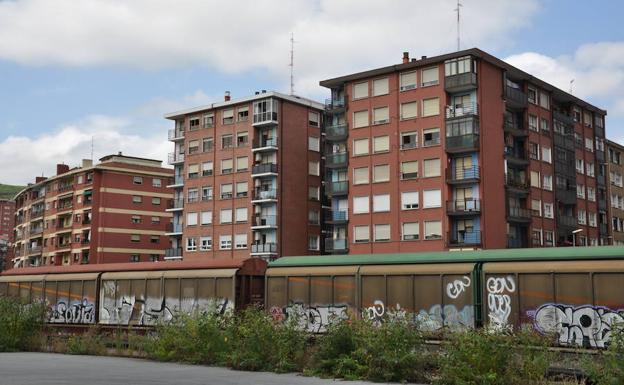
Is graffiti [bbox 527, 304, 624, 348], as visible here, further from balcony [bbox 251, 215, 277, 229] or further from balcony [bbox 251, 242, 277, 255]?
balcony [bbox 251, 215, 277, 229]

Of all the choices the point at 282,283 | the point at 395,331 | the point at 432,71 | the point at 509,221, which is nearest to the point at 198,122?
the point at 432,71

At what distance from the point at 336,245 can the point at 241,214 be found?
1033cm

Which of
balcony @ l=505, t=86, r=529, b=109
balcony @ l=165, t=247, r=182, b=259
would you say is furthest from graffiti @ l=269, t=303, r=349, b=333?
balcony @ l=165, t=247, r=182, b=259

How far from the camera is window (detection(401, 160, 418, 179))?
52969 mm

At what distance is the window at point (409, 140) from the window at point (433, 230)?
597 centimetres

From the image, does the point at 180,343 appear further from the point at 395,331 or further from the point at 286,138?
the point at 286,138

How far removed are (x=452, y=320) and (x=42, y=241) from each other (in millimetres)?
78931

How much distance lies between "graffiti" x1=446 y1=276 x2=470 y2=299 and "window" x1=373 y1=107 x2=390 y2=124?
34.3 metres

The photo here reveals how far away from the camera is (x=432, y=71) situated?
5294cm

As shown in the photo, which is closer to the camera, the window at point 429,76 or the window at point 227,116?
the window at point 429,76

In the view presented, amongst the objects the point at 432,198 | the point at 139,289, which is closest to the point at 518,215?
the point at 432,198

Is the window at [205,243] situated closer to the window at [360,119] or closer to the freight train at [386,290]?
the window at [360,119]

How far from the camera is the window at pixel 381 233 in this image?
5338 centimetres

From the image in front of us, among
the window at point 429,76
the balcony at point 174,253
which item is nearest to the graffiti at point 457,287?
the window at point 429,76
